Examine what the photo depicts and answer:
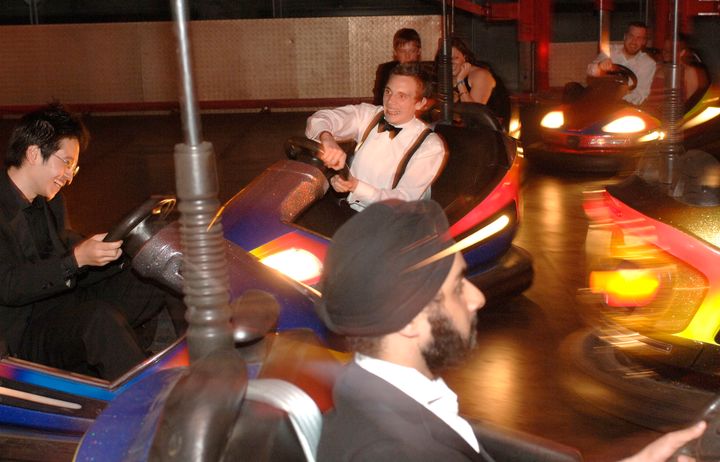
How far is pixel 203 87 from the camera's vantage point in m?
12.2

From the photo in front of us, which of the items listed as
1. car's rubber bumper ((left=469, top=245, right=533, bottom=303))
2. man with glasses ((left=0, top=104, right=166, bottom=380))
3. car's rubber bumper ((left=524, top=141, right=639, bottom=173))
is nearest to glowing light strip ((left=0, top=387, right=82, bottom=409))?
man with glasses ((left=0, top=104, right=166, bottom=380))

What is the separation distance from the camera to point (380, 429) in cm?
119

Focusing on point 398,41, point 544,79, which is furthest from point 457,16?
point 398,41

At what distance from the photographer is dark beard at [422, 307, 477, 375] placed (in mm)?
1314

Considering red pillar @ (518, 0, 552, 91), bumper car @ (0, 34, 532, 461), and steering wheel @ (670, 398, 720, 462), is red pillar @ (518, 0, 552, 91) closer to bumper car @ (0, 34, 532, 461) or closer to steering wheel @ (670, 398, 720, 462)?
bumper car @ (0, 34, 532, 461)

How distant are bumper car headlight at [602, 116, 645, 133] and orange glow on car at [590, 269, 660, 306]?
4234 mm

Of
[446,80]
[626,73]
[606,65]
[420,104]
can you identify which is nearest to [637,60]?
[626,73]

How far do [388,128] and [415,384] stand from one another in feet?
7.75

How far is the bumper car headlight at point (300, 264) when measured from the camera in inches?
112

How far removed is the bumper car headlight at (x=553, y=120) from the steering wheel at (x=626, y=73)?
1.79 ft

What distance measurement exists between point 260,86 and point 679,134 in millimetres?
9438

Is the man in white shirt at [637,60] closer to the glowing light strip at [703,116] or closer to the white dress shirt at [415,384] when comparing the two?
the glowing light strip at [703,116]

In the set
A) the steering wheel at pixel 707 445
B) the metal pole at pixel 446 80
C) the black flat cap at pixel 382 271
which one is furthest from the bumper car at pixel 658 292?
the black flat cap at pixel 382 271

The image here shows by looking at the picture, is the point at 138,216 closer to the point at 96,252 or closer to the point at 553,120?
the point at 96,252
